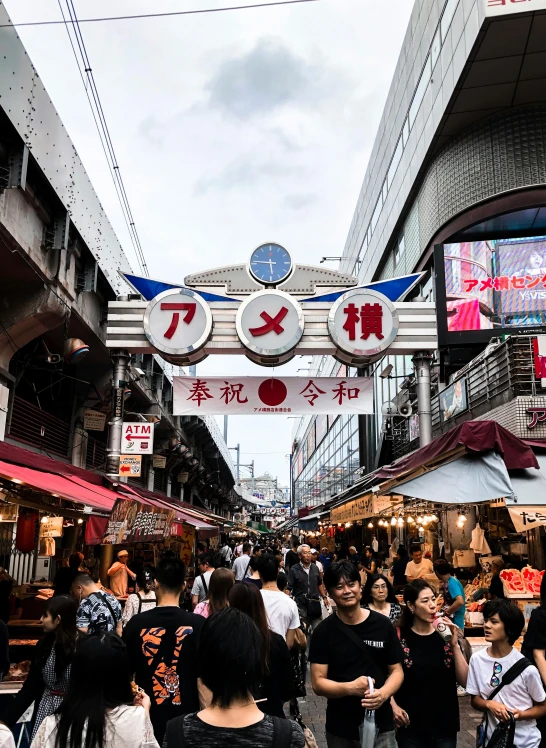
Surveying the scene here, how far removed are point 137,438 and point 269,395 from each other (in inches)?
128

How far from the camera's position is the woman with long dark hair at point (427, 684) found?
4058 millimetres

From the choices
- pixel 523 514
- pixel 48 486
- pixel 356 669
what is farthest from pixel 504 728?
pixel 48 486

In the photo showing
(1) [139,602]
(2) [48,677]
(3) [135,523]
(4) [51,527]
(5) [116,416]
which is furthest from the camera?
(5) [116,416]

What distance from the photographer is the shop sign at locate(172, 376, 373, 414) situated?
14.2 metres

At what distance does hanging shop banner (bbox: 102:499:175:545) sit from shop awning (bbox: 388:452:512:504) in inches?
157

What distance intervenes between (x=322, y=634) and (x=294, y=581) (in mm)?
→ 6788

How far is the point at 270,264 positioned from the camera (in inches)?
590

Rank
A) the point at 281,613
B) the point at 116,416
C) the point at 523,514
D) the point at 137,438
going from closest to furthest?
1. the point at 281,613
2. the point at 523,514
3. the point at 116,416
4. the point at 137,438

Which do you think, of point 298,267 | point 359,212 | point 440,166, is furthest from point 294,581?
point 359,212

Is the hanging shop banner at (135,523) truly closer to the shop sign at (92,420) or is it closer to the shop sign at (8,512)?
the shop sign at (8,512)

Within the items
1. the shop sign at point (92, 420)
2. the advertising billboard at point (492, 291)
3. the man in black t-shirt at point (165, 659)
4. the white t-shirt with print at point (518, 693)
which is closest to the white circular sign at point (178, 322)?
the shop sign at point (92, 420)

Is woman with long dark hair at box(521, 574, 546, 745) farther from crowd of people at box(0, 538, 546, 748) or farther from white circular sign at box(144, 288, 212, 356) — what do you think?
white circular sign at box(144, 288, 212, 356)

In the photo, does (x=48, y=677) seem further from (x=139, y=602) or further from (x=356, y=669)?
(x=139, y=602)

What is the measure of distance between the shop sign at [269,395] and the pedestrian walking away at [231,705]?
11.9 m
